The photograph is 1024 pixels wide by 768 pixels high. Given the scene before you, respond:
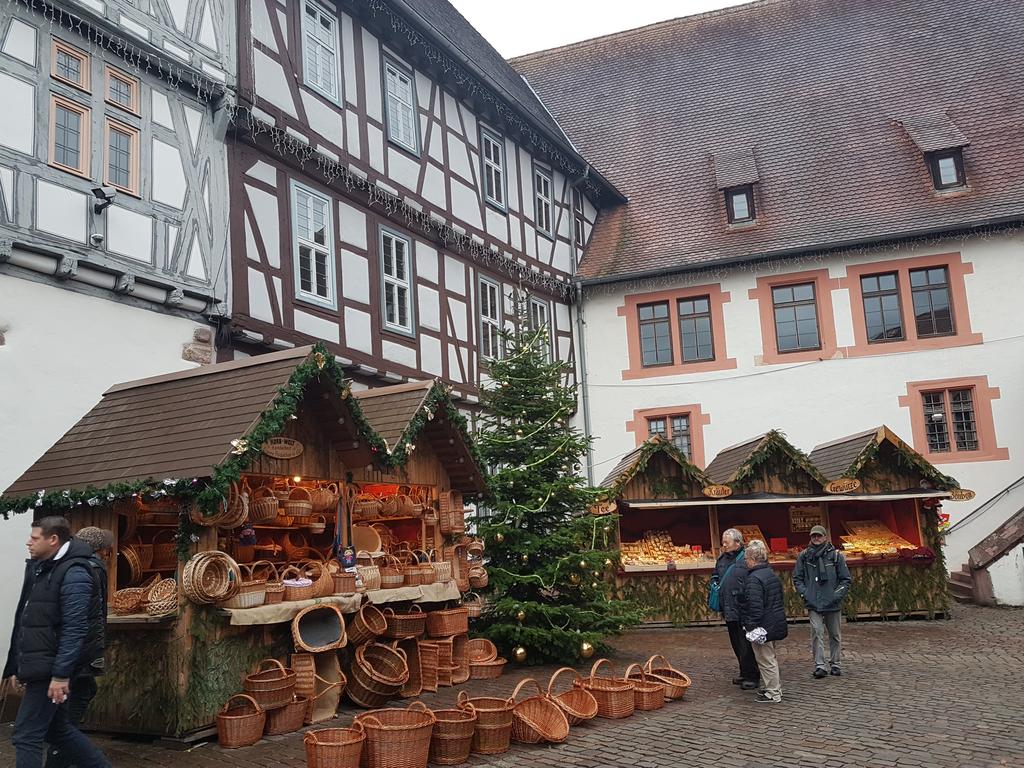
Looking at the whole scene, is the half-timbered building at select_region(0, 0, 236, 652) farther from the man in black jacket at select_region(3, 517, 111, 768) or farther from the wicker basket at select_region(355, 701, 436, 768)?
the wicker basket at select_region(355, 701, 436, 768)

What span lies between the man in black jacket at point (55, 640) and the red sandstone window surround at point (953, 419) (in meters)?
17.4

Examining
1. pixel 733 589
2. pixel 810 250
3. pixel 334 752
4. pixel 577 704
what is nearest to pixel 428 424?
pixel 733 589

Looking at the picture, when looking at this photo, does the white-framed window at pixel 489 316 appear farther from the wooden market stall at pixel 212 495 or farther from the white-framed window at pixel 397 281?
the wooden market stall at pixel 212 495

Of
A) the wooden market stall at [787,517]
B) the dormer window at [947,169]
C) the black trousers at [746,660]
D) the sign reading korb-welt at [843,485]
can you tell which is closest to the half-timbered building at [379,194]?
the wooden market stall at [787,517]

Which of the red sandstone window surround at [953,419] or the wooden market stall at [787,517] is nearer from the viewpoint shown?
the wooden market stall at [787,517]

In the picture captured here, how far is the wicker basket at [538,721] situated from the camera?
7.00 meters

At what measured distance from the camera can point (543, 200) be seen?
68.1 ft

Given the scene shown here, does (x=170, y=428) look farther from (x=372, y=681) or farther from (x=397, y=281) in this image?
(x=397, y=281)

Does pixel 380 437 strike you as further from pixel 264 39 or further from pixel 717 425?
pixel 717 425

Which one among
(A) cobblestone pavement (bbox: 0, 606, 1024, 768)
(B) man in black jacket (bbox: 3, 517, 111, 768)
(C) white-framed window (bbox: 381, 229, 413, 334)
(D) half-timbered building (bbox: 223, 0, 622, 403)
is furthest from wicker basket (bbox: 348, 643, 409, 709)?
(C) white-framed window (bbox: 381, 229, 413, 334)

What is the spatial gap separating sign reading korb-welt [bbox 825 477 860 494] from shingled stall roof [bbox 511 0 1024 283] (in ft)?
23.3

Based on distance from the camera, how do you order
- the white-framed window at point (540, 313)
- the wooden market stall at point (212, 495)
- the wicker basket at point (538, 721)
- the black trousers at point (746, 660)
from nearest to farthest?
the wicker basket at point (538, 721) → the wooden market stall at point (212, 495) → the black trousers at point (746, 660) → the white-framed window at point (540, 313)

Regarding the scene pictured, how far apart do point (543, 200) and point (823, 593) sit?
12.7m

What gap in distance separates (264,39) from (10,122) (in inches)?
Answer: 165
